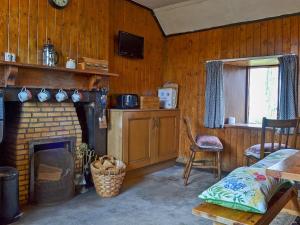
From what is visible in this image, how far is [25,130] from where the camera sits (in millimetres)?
2709

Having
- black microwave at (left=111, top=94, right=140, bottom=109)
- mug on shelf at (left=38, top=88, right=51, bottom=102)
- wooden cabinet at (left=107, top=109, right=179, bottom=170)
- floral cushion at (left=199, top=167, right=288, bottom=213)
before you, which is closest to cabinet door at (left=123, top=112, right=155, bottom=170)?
wooden cabinet at (left=107, top=109, right=179, bottom=170)

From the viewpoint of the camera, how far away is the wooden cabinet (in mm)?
3477

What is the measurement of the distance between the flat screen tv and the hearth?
5.01 ft

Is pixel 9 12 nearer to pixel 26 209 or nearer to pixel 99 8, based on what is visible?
pixel 99 8

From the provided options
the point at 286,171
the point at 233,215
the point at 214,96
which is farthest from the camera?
the point at 214,96

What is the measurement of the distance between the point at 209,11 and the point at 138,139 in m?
2.13

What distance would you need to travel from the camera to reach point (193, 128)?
446 cm

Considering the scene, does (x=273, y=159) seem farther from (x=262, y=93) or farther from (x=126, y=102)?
(x=262, y=93)

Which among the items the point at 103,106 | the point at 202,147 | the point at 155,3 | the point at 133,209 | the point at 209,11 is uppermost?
the point at 155,3

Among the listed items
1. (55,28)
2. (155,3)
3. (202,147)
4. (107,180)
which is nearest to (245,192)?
(107,180)

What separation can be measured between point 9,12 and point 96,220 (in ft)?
6.85

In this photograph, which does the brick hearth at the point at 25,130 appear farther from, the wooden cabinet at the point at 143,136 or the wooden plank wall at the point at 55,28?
the wooden cabinet at the point at 143,136

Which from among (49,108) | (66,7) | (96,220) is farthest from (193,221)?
(66,7)

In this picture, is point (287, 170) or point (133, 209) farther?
point (133, 209)
